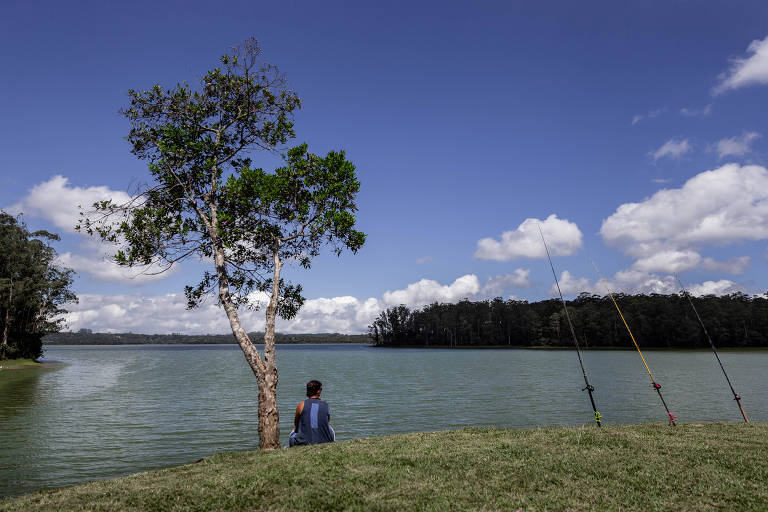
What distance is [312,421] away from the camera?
1192 centimetres

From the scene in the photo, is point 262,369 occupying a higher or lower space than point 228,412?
higher

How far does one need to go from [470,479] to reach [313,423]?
16.8ft

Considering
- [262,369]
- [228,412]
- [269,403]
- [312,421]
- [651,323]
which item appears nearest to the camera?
[312,421]

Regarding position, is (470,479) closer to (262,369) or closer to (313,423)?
(313,423)

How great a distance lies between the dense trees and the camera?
58.3 metres

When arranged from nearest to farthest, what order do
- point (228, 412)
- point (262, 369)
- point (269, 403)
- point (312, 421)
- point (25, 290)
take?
point (312, 421), point (269, 403), point (262, 369), point (228, 412), point (25, 290)

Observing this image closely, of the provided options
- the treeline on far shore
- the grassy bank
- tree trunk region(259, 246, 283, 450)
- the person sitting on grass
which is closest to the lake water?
tree trunk region(259, 246, 283, 450)

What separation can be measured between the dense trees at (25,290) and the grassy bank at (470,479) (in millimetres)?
59624

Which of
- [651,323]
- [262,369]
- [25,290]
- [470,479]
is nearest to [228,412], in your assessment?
[262,369]

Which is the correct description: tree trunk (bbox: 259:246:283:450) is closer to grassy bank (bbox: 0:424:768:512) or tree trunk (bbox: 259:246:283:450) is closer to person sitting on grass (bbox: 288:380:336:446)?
person sitting on grass (bbox: 288:380:336:446)

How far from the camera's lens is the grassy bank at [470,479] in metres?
7.09

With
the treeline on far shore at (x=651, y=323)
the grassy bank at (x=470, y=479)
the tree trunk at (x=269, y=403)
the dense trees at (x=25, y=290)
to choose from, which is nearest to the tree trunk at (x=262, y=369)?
the tree trunk at (x=269, y=403)

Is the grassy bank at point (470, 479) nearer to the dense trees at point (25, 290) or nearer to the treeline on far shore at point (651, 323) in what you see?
the dense trees at point (25, 290)

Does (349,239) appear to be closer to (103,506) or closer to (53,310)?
(103,506)
